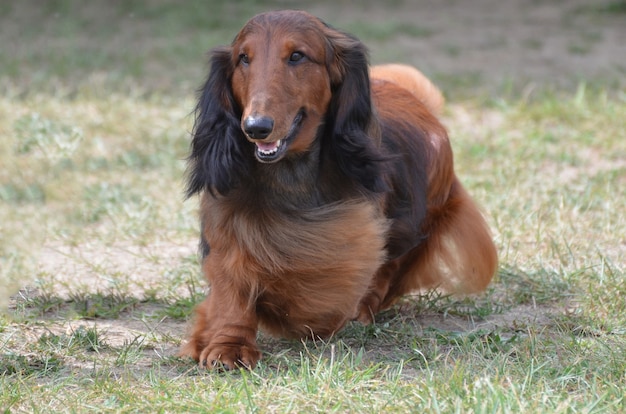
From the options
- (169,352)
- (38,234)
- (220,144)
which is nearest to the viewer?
(220,144)

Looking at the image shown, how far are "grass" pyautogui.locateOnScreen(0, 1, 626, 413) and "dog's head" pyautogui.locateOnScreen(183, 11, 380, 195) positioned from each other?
75cm

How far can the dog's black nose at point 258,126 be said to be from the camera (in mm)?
3486

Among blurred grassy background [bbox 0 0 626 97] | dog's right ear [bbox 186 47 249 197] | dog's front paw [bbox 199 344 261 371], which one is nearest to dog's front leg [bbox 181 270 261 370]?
dog's front paw [bbox 199 344 261 371]

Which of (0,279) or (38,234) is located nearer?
(0,279)

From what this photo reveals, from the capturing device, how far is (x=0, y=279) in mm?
4910

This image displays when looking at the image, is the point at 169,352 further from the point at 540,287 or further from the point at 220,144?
the point at 540,287

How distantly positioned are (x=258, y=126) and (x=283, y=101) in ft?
0.59

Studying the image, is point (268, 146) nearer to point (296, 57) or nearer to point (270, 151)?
point (270, 151)

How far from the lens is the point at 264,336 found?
424 cm

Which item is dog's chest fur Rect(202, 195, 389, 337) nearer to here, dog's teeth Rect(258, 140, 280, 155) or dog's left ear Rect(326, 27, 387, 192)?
dog's left ear Rect(326, 27, 387, 192)

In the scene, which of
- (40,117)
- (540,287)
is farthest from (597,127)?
(40,117)

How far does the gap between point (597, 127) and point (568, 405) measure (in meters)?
4.83

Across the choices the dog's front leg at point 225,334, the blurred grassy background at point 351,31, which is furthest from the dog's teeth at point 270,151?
the blurred grassy background at point 351,31

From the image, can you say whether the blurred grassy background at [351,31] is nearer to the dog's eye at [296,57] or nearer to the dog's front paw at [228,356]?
the dog's eye at [296,57]
